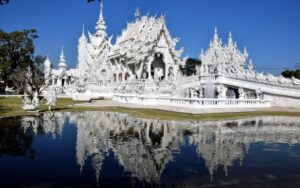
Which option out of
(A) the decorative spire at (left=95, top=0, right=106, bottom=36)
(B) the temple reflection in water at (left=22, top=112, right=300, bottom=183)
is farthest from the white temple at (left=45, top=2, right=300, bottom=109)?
(B) the temple reflection in water at (left=22, top=112, right=300, bottom=183)

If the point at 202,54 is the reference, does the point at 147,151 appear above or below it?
below

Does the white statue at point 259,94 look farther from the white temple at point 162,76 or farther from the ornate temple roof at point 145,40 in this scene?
Result: the ornate temple roof at point 145,40

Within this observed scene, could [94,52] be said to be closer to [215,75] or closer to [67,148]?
[215,75]

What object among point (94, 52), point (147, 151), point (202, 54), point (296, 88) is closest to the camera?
point (147, 151)

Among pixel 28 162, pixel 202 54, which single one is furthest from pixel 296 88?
pixel 28 162

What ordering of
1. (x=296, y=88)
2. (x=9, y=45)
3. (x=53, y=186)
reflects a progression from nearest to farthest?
(x=53, y=186) < (x=296, y=88) < (x=9, y=45)

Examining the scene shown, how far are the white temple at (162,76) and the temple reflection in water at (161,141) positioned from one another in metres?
8.45

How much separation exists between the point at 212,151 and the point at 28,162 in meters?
4.68

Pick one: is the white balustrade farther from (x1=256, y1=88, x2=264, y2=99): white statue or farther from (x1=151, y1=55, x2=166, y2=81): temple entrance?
(x1=151, y1=55, x2=166, y2=81): temple entrance

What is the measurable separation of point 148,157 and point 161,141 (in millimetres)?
2225

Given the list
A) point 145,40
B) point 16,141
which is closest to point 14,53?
point 145,40

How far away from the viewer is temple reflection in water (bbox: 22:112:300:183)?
24.7 ft

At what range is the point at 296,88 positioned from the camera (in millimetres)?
26047

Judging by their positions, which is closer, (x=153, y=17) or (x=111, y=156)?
(x=111, y=156)
